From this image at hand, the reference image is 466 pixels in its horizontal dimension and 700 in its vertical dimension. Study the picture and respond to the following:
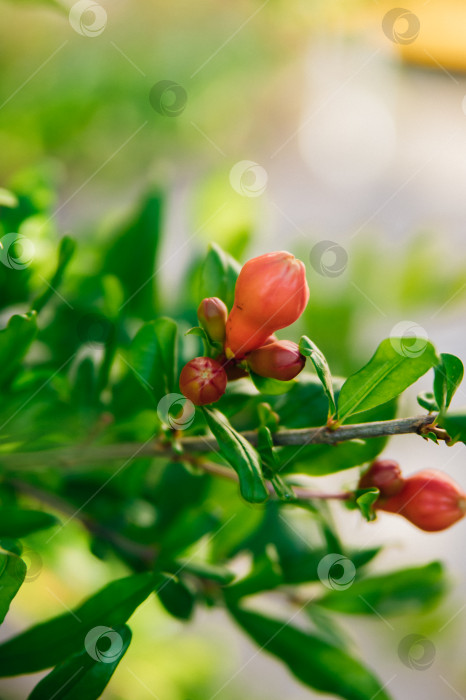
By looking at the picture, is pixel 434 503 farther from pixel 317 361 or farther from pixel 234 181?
pixel 234 181

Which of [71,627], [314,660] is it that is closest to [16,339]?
[71,627]

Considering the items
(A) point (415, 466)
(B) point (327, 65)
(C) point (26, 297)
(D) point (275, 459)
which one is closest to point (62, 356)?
(C) point (26, 297)

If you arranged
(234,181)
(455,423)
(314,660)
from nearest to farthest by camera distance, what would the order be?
(455,423) → (314,660) → (234,181)

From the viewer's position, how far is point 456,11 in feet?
5.80

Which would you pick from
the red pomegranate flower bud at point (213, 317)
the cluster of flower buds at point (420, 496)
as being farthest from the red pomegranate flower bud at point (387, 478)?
the red pomegranate flower bud at point (213, 317)

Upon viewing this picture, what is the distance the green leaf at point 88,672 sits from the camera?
0.29 meters

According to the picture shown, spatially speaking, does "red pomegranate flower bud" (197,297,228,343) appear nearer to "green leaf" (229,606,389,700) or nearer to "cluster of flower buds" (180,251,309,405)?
"cluster of flower buds" (180,251,309,405)

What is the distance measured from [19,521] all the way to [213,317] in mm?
145

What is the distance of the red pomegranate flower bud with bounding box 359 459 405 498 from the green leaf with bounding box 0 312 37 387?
176 mm

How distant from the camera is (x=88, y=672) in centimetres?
29

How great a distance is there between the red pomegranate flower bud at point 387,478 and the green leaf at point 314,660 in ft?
0.43

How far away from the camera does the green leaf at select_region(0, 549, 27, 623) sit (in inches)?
11.0

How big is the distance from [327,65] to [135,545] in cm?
153

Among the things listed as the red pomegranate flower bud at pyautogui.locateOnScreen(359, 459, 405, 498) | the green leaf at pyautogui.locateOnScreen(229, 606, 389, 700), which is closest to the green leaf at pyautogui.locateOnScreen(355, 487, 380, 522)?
the red pomegranate flower bud at pyautogui.locateOnScreen(359, 459, 405, 498)
